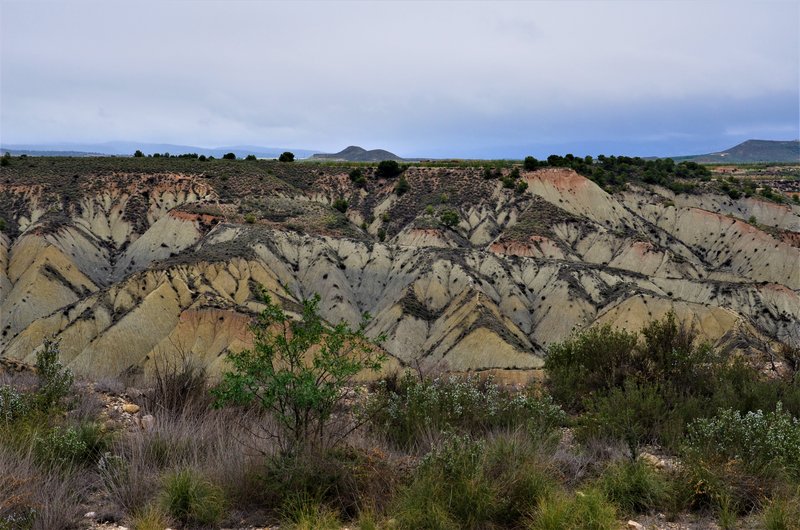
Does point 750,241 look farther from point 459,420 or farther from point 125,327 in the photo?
point 459,420

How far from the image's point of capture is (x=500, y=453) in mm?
8133

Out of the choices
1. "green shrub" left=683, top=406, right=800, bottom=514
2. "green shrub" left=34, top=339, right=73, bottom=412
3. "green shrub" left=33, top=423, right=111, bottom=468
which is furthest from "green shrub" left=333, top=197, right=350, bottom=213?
"green shrub" left=683, top=406, right=800, bottom=514

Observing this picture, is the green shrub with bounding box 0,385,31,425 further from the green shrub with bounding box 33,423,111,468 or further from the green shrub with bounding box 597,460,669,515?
the green shrub with bounding box 597,460,669,515

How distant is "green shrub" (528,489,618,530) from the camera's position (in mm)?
6852

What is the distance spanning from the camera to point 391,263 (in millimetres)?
59156

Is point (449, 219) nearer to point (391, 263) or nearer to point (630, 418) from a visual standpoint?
point (391, 263)

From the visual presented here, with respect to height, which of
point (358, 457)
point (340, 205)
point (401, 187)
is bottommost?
point (358, 457)

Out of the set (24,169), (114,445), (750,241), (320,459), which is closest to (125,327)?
(114,445)

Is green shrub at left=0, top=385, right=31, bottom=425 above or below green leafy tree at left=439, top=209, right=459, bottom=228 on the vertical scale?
above

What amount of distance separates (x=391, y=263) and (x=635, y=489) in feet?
169

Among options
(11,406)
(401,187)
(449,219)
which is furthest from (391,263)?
(11,406)

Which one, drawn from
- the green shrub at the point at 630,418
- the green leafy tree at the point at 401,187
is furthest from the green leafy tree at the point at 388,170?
the green shrub at the point at 630,418

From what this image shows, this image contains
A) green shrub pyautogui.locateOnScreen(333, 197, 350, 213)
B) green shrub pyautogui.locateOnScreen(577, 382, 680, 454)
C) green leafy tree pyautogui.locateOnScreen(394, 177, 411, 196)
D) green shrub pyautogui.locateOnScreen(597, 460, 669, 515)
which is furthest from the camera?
green leafy tree pyautogui.locateOnScreen(394, 177, 411, 196)

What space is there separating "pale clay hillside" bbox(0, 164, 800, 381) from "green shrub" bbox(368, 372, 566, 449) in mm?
9453
